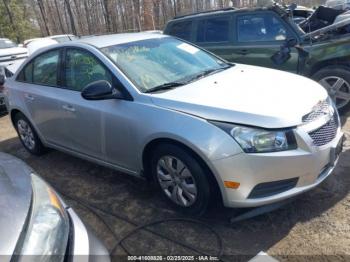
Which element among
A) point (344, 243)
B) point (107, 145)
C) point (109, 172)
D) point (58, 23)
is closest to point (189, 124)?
point (107, 145)

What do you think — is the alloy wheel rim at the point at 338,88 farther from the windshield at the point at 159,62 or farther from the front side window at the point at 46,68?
the front side window at the point at 46,68

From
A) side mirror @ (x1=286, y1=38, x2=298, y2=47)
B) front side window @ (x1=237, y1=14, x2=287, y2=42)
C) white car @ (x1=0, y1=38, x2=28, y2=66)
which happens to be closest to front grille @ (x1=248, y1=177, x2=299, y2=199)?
side mirror @ (x1=286, y1=38, x2=298, y2=47)

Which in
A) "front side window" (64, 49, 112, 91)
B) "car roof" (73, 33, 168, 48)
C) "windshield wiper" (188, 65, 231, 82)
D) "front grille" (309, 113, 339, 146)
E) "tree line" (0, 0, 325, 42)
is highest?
"car roof" (73, 33, 168, 48)

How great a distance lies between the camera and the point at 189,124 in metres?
2.96

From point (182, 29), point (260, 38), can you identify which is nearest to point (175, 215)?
point (260, 38)

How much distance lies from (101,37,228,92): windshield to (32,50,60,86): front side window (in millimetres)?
873

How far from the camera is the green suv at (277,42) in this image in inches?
211

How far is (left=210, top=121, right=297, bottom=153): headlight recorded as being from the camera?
9.11ft

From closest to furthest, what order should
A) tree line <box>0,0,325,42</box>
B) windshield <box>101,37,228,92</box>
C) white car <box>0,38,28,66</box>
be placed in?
windshield <box>101,37,228,92</box> → white car <box>0,38,28,66</box> → tree line <box>0,0,325,42</box>

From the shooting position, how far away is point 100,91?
11.1 feet

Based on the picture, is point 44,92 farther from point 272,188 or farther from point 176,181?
point 272,188

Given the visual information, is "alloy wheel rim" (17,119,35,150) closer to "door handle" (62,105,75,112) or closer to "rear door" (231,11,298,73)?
"door handle" (62,105,75,112)

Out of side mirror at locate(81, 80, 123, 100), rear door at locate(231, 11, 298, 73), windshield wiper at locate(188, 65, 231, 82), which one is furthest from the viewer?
rear door at locate(231, 11, 298, 73)

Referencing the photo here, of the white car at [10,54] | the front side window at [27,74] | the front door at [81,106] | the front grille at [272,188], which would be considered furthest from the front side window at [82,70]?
the white car at [10,54]
